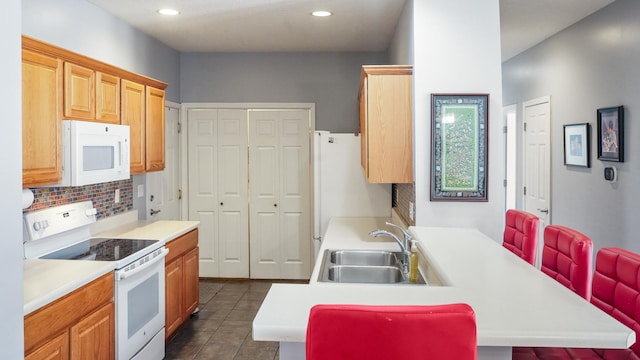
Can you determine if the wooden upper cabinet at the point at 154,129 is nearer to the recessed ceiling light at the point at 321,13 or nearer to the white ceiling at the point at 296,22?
the white ceiling at the point at 296,22

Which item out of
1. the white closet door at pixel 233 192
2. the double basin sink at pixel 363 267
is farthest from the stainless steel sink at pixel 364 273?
the white closet door at pixel 233 192

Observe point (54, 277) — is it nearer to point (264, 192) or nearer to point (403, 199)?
point (403, 199)

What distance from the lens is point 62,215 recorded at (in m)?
2.95

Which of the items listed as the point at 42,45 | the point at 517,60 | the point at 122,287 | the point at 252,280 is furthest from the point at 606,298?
the point at 517,60

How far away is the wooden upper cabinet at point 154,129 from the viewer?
145 inches

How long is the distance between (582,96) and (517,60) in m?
1.65

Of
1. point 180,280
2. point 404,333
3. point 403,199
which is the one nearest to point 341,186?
point 403,199

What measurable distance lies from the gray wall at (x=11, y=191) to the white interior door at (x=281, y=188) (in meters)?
3.56

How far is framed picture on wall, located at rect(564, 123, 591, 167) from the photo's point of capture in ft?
12.8

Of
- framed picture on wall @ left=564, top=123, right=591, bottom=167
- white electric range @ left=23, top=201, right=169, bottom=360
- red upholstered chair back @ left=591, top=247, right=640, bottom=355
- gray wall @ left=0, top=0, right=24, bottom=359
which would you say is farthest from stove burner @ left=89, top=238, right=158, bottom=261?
framed picture on wall @ left=564, top=123, right=591, bottom=167

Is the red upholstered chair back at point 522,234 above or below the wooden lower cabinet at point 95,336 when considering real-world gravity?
above

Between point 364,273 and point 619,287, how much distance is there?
1.38m

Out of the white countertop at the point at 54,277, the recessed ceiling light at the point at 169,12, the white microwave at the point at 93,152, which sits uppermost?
the recessed ceiling light at the point at 169,12

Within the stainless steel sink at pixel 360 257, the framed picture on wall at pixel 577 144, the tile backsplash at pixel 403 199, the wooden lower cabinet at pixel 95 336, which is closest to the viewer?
the wooden lower cabinet at pixel 95 336
